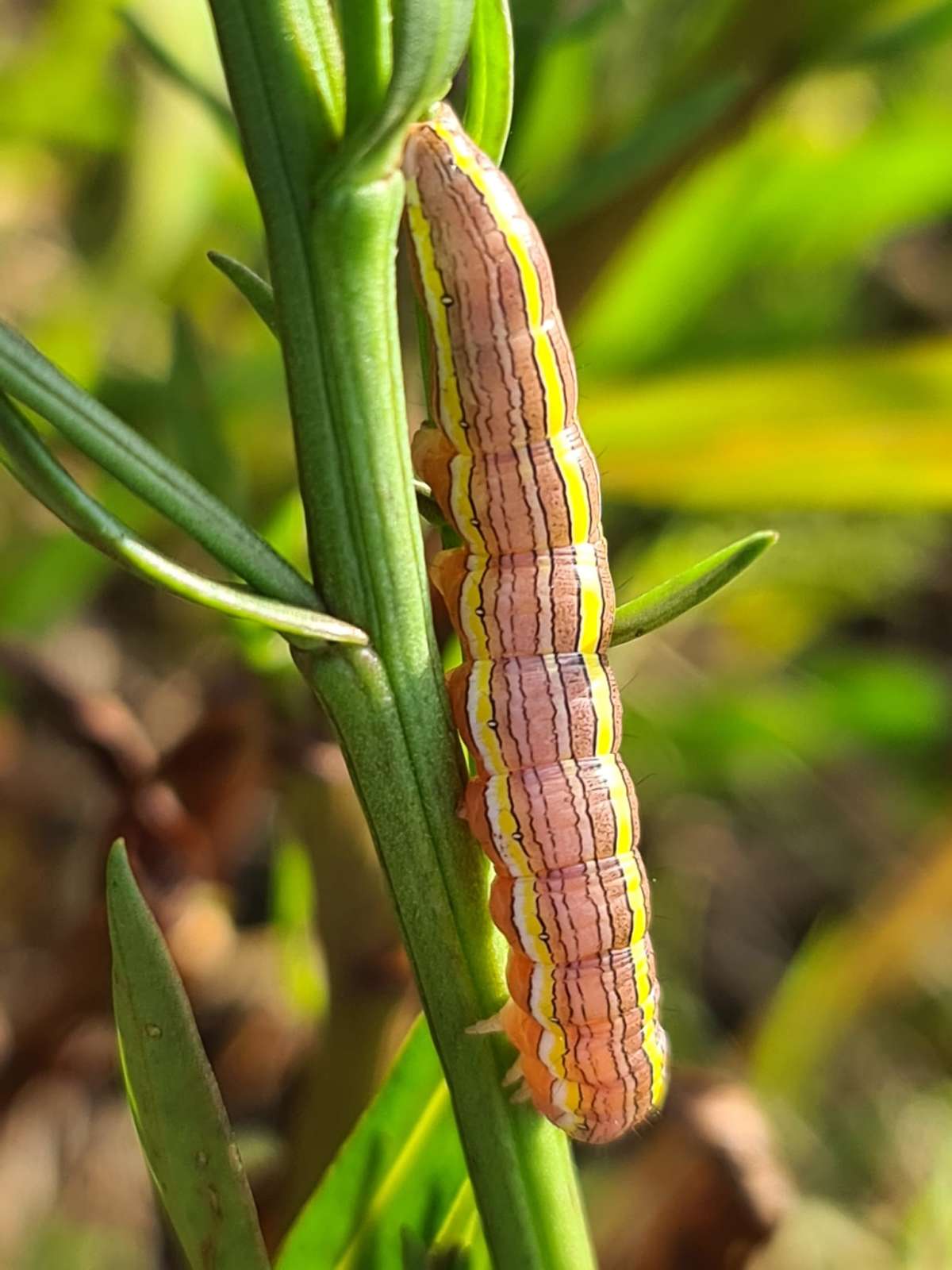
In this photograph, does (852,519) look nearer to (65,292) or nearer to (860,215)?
(860,215)

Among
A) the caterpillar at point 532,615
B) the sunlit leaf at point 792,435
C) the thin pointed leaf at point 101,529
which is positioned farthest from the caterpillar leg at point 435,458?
the sunlit leaf at point 792,435

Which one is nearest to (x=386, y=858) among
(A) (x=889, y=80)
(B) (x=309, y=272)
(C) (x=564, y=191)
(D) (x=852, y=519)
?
(B) (x=309, y=272)

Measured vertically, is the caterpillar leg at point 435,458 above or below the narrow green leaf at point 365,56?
below

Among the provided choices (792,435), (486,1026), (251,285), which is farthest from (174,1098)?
(792,435)

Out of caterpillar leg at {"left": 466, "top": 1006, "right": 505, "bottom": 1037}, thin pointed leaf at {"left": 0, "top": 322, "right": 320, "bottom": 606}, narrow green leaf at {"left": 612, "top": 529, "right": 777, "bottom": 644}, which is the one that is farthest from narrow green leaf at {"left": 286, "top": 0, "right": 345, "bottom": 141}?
caterpillar leg at {"left": 466, "top": 1006, "right": 505, "bottom": 1037}

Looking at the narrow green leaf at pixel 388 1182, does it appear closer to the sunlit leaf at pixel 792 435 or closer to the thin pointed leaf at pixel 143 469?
the thin pointed leaf at pixel 143 469

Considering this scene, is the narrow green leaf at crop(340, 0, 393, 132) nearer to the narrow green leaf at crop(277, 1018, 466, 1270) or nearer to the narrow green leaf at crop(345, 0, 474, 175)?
the narrow green leaf at crop(345, 0, 474, 175)
